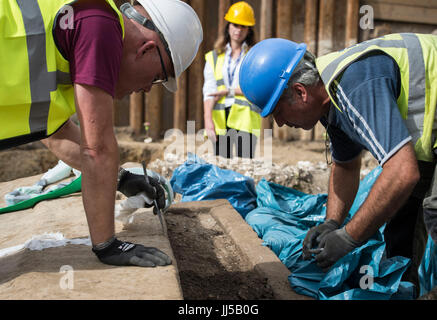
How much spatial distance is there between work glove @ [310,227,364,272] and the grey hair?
0.72 meters

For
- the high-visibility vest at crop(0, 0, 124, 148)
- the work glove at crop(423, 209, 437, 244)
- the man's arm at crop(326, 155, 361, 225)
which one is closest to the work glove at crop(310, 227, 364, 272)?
the work glove at crop(423, 209, 437, 244)

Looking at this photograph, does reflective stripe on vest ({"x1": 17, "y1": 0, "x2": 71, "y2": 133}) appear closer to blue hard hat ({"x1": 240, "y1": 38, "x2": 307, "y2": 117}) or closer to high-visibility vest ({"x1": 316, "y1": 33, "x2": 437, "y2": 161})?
blue hard hat ({"x1": 240, "y1": 38, "x2": 307, "y2": 117})

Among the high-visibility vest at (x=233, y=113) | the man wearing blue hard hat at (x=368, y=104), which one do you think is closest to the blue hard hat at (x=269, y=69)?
the man wearing blue hard hat at (x=368, y=104)

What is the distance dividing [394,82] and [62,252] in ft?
5.97

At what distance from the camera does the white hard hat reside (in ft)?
6.55

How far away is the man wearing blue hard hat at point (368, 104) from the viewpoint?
1731 millimetres

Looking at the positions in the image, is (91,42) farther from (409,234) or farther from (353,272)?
(409,234)

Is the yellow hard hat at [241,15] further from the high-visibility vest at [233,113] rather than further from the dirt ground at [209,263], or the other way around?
the dirt ground at [209,263]

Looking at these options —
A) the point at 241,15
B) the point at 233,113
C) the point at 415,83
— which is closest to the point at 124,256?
the point at 415,83

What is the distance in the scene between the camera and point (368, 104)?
1748 mm

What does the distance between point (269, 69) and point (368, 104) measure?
0.58 metres

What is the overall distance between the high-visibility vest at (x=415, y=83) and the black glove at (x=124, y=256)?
1.12m
